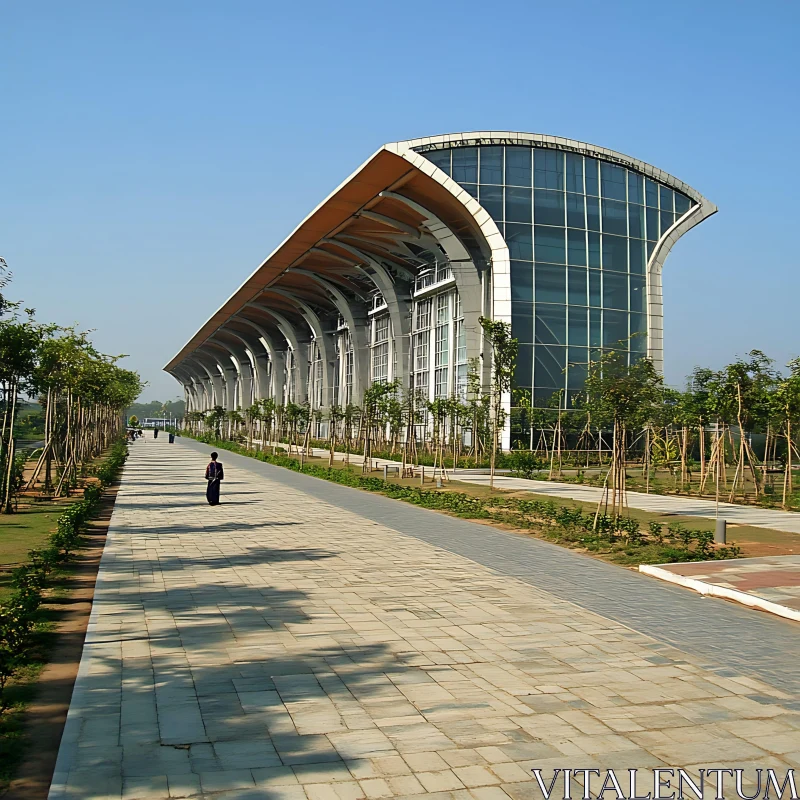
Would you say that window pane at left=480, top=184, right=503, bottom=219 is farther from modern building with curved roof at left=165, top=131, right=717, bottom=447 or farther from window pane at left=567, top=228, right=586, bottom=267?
window pane at left=567, top=228, right=586, bottom=267

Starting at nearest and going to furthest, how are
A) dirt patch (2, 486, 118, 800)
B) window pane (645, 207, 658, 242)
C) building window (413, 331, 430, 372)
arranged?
dirt patch (2, 486, 118, 800)
window pane (645, 207, 658, 242)
building window (413, 331, 430, 372)

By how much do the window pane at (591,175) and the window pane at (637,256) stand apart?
3.25 meters

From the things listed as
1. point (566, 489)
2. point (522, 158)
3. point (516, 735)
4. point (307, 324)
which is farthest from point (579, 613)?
point (307, 324)

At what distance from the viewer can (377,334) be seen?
197 ft

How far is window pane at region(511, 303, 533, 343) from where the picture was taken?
136 feet

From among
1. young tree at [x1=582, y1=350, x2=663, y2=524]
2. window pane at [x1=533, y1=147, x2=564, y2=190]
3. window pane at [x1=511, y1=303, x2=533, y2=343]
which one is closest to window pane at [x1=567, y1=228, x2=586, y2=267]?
window pane at [x1=533, y1=147, x2=564, y2=190]

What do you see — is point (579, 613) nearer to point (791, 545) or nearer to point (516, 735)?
point (516, 735)

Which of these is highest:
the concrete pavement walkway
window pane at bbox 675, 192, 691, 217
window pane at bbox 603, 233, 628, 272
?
window pane at bbox 675, 192, 691, 217

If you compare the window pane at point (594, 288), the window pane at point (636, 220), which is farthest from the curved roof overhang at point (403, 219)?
the window pane at point (594, 288)

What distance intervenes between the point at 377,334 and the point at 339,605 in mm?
51816

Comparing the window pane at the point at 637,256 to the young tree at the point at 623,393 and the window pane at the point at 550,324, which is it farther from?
the young tree at the point at 623,393

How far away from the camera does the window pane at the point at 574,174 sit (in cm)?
4325

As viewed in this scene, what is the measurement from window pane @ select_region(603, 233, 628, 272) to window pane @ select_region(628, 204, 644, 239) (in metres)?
0.82

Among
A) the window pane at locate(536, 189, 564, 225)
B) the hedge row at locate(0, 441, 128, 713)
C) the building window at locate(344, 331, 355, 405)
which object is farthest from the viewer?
the building window at locate(344, 331, 355, 405)
